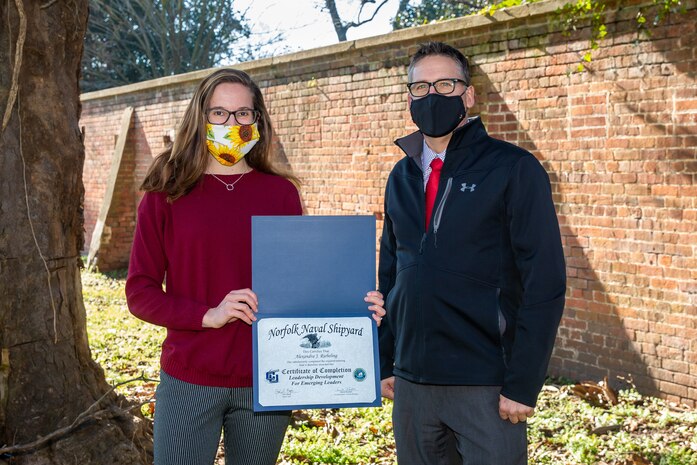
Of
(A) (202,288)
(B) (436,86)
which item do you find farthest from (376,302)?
(B) (436,86)

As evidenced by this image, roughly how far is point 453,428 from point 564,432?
9.57ft

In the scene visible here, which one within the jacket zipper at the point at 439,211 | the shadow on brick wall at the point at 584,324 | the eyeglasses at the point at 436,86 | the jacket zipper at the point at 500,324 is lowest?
the shadow on brick wall at the point at 584,324

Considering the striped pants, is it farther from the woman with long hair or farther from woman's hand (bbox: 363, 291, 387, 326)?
woman's hand (bbox: 363, 291, 387, 326)

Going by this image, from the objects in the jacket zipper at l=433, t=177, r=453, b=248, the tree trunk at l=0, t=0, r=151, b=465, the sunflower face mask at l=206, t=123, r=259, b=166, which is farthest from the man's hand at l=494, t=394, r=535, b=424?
the tree trunk at l=0, t=0, r=151, b=465

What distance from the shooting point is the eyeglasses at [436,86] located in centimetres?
273

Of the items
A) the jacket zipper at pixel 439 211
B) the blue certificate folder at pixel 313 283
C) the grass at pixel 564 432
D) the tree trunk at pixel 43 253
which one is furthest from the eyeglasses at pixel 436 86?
the grass at pixel 564 432

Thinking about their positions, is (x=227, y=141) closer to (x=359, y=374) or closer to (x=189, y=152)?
(x=189, y=152)

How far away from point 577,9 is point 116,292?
8.22m

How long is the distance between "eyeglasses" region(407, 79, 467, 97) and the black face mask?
0.03m

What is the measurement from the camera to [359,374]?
2.56 meters

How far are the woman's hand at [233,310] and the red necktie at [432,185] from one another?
2.24 ft

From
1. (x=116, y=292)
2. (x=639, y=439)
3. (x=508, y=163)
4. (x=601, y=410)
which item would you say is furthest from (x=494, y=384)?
(x=116, y=292)

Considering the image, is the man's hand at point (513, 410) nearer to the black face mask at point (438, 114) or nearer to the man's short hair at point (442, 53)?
the black face mask at point (438, 114)

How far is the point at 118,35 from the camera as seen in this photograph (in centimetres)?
2472
